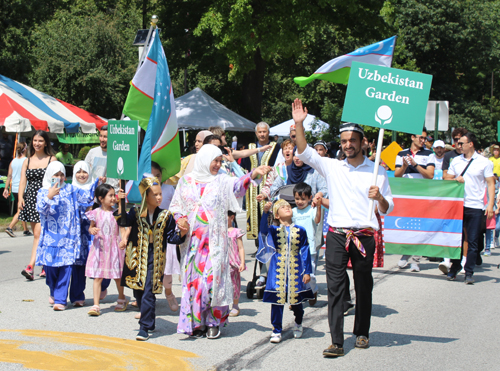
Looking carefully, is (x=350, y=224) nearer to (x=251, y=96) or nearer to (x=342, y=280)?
(x=342, y=280)

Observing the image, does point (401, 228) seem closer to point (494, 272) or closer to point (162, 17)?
point (494, 272)

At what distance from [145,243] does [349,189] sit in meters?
2.00

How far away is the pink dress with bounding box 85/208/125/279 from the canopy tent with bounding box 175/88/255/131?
40.9 feet

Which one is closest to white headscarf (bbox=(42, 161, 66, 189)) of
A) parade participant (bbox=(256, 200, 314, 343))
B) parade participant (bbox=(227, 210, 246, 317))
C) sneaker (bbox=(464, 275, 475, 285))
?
parade participant (bbox=(227, 210, 246, 317))

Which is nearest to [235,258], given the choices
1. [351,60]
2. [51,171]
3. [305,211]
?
[305,211]

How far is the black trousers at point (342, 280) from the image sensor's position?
5.14 meters

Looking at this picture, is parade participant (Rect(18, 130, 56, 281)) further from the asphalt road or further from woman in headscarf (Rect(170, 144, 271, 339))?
woman in headscarf (Rect(170, 144, 271, 339))

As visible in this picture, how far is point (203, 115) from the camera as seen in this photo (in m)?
19.8

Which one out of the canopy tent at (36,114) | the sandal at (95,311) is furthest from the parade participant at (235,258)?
the canopy tent at (36,114)

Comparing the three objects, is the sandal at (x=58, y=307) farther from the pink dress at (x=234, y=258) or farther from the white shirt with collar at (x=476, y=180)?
the white shirt with collar at (x=476, y=180)

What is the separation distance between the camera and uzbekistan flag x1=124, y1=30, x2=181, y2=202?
5.88 meters

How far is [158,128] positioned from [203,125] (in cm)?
1335

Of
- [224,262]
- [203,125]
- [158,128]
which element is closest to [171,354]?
[224,262]

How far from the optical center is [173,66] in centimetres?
2462
